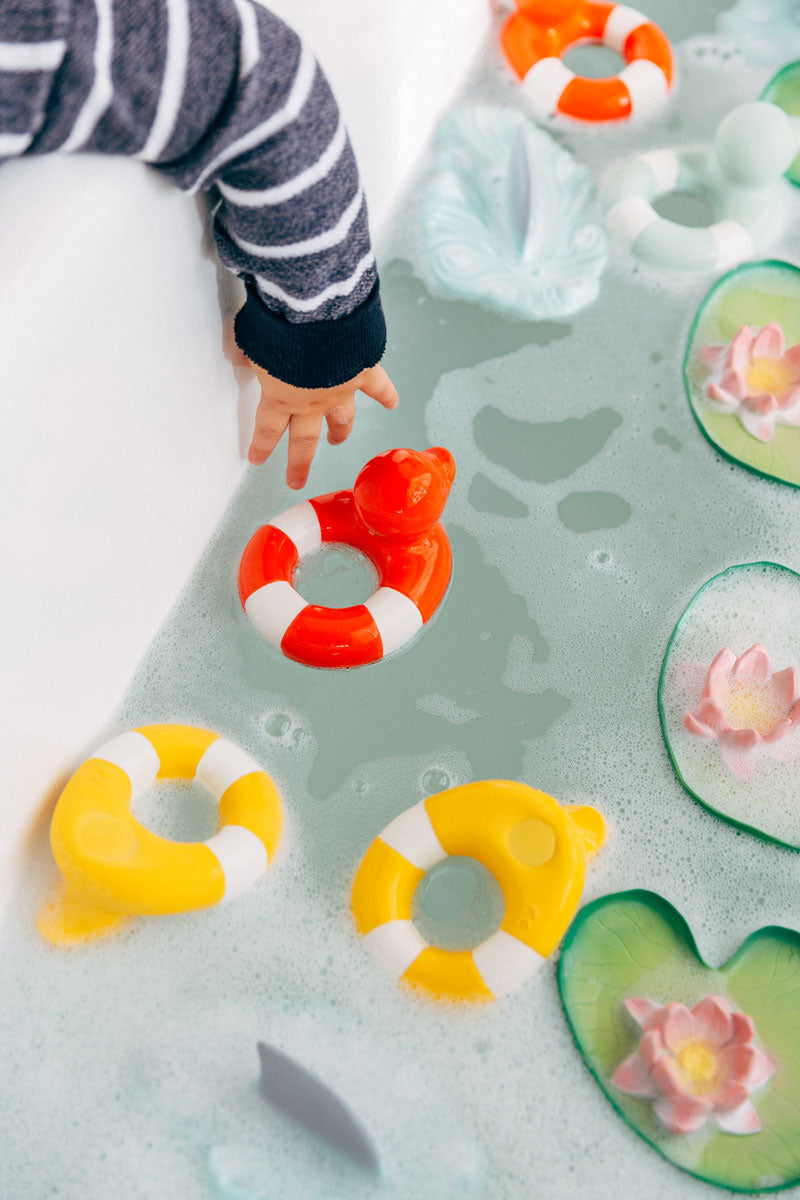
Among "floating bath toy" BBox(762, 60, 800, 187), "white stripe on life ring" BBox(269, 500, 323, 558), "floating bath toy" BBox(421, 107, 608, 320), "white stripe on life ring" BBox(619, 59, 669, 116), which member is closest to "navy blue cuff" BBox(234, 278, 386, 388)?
"white stripe on life ring" BBox(269, 500, 323, 558)

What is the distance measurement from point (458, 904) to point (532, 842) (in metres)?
0.09

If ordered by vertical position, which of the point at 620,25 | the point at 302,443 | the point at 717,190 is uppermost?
the point at 620,25

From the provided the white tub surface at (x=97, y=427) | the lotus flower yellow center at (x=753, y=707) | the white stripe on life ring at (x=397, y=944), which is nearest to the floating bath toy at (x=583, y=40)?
the white tub surface at (x=97, y=427)

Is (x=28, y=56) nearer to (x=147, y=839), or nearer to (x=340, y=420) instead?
(x=340, y=420)

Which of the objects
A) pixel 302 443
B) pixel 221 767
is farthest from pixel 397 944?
pixel 302 443

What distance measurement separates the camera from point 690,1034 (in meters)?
0.87

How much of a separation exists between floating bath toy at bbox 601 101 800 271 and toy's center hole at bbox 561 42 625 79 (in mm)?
199

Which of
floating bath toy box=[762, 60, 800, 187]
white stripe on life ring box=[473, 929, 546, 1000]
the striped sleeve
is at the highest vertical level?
the striped sleeve

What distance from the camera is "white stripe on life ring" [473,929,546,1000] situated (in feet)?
2.89

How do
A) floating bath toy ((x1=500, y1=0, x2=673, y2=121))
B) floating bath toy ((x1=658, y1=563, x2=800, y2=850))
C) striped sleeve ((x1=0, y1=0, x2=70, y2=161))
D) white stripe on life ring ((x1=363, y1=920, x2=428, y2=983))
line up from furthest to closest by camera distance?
floating bath toy ((x1=500, y1=0, x2=673, y2=121)), floating bath toy ((x1=658, y1=563, x2=800, y2=850)), white stripe on life ring ((x1=363, y1=920, x2=428, y2=983)), striped sleeve ((x1=0, y1=0, x2=70, y2=161))

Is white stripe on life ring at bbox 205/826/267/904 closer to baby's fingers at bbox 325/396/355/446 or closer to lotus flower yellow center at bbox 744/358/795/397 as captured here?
baby's fingers at bbox 325/396/355/446

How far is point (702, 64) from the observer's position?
1.54 meters

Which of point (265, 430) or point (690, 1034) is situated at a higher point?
point (265, 430)

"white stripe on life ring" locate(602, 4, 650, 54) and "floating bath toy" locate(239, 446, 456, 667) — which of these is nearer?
"floating bath toy" locate(239, 446, 456, 667)
